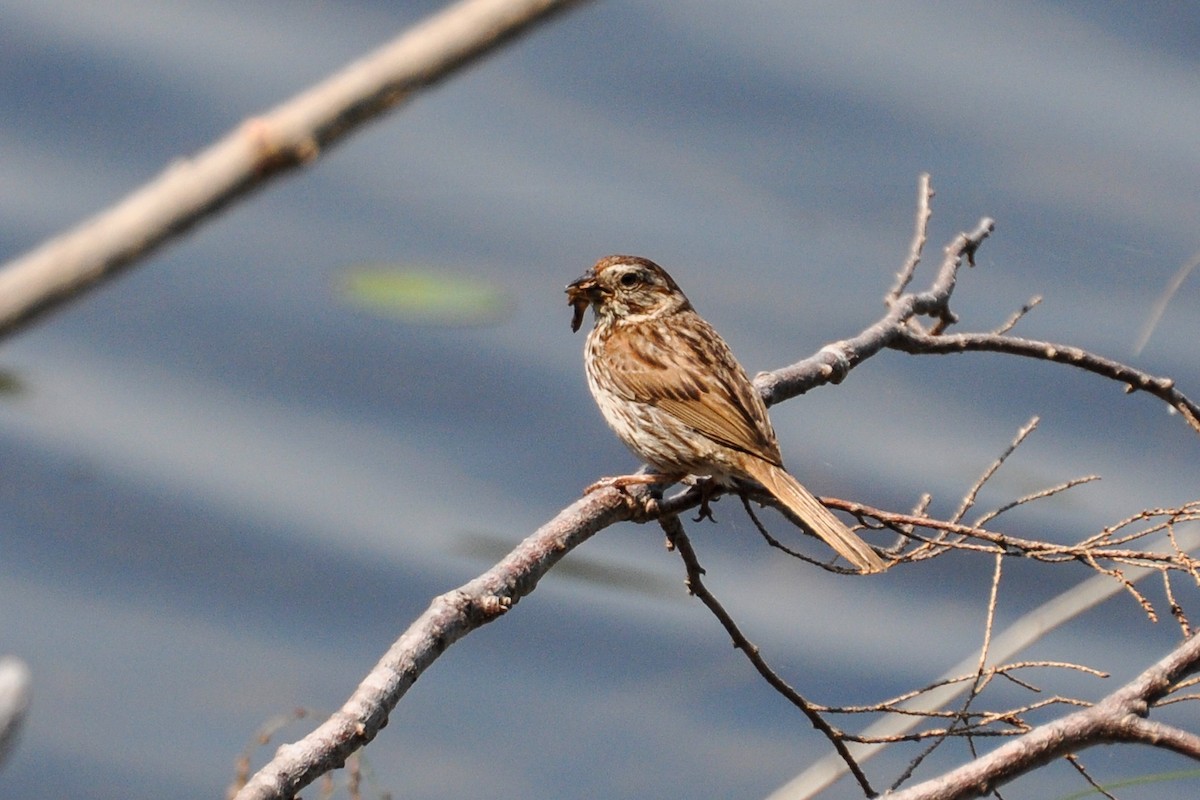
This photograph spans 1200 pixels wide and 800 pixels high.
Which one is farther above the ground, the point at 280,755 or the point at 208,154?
the point at 280,755

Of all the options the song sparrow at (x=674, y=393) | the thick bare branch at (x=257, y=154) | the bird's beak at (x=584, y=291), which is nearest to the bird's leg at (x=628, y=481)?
the song sparrow at (x=674, y=393)

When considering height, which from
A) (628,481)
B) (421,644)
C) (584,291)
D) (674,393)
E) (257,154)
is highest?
(584,291)

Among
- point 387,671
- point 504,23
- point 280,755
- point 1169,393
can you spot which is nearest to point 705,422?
point 1169,393

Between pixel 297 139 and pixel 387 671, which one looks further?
pixel 387 671

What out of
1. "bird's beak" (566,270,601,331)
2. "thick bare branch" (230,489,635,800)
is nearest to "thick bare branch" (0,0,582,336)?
"thick bare branch" (230,489,635,800)

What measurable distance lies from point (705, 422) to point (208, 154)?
3502mm

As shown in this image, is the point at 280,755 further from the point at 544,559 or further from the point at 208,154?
the point at 208,154

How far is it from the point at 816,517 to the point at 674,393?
887 millimetres

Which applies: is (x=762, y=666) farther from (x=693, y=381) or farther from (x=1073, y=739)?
(x=693, y=381)

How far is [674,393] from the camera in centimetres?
441

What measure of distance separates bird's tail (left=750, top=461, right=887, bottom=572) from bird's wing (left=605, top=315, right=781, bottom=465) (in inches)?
3.5

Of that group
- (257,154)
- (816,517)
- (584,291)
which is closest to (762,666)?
(816,517)

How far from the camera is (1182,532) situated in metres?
4.45

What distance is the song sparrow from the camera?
387cm
